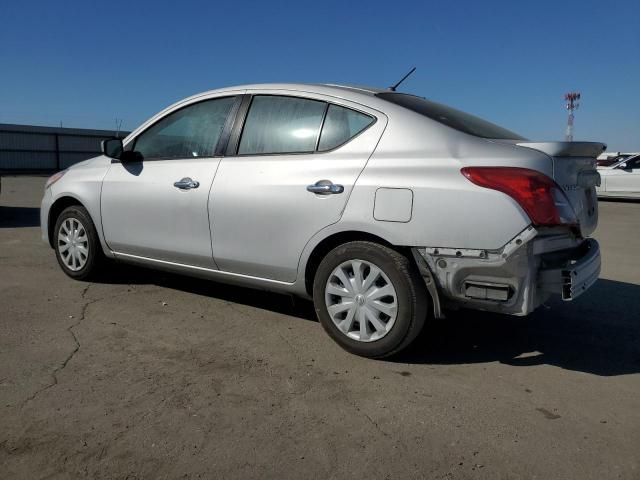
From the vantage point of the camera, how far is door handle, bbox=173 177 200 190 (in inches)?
169

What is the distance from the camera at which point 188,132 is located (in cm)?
459

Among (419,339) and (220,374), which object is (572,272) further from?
(220,374)

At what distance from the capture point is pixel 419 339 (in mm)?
3906

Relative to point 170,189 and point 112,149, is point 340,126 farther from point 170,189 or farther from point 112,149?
point 112,149

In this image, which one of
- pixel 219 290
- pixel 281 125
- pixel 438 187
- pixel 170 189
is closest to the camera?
pixel 438 187

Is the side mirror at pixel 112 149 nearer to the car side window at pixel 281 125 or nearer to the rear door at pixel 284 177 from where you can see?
the rear door at pixel 284 177

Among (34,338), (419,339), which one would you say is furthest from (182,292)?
(419,339)

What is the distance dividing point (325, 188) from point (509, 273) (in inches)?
47.9

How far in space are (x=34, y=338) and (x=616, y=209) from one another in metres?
14.5

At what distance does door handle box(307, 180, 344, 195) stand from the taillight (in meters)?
0.81

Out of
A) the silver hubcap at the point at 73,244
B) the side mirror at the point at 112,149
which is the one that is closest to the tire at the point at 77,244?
the silver hubcap at the point at 73,244

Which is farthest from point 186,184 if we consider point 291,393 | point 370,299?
point 291,393

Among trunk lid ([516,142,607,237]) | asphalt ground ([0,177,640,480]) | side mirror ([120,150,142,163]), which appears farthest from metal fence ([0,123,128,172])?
trunk lid ([516,142,607,237])

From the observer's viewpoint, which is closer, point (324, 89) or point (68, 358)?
point (68, 358)
